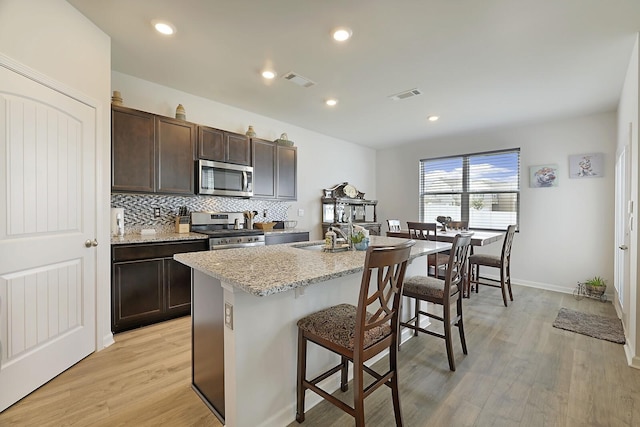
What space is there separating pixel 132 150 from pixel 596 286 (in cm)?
607

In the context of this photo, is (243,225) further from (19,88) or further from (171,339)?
(19,88)

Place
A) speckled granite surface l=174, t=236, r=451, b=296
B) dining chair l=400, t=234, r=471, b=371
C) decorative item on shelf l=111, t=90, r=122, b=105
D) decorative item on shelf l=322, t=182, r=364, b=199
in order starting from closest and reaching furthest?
speckled granite surface l=174, t=236, r=451, b=296
dining chair l=400, t=234, r=471, b=371
decorative item on shelf l=111, t=90, r=122, b=105
decorative item on shelf l=322, t=182, r=364, b=199

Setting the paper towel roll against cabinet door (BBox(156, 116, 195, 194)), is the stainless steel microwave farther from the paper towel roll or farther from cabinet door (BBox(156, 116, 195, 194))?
the paper towel roll

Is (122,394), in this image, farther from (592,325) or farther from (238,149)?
(592,325)

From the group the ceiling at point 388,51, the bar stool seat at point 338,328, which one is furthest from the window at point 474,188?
the bar stool seat at point 338,328

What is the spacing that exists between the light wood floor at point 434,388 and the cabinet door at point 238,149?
7.06 feet

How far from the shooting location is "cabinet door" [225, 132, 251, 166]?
377 centimetres

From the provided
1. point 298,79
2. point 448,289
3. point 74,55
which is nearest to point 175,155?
point 74,55

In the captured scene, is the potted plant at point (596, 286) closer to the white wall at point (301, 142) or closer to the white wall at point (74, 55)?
the white wall at point (301, 142)

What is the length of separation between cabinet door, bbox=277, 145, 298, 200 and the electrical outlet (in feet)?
10.2

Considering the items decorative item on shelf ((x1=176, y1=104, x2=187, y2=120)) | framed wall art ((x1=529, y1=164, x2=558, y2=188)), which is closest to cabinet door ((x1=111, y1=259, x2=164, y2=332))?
decorative item on shelf ((x1=176, y1=104, x2=187, y2=120))

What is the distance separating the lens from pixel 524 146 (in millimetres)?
4672

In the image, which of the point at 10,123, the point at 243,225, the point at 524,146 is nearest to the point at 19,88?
the point at 10,123

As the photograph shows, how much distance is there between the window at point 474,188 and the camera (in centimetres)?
485
